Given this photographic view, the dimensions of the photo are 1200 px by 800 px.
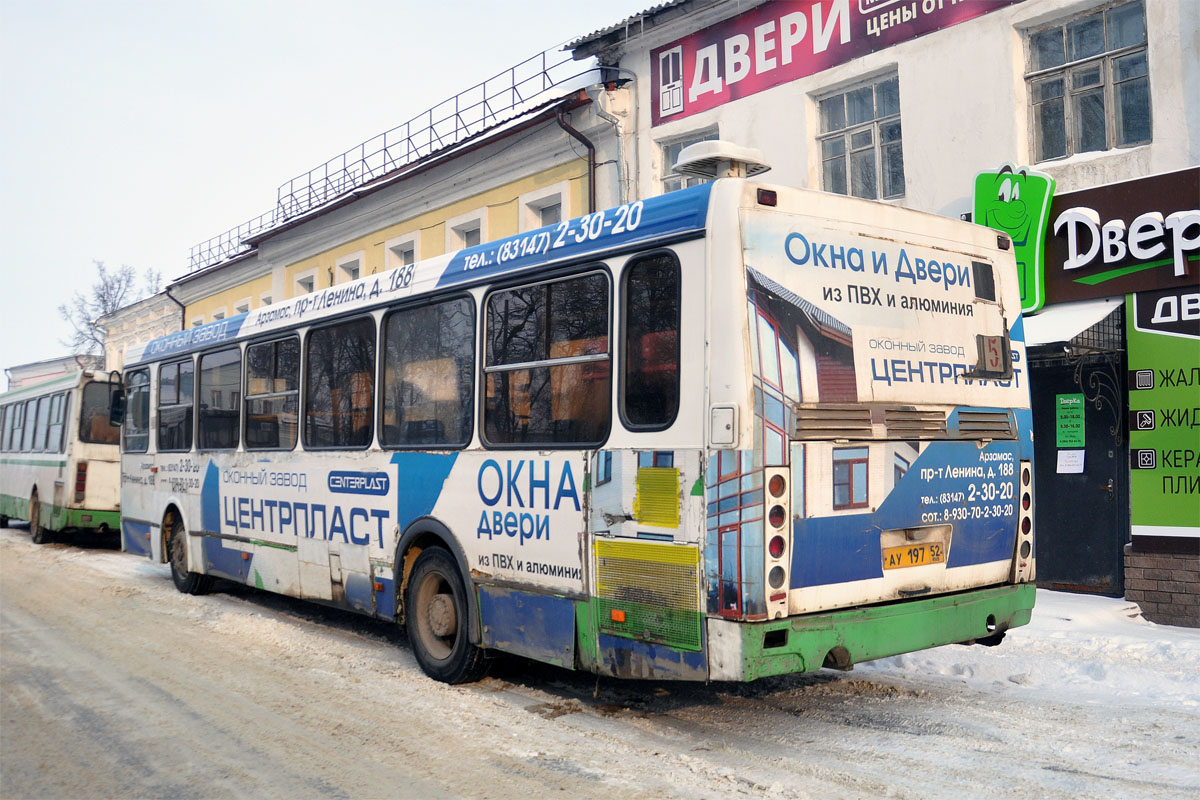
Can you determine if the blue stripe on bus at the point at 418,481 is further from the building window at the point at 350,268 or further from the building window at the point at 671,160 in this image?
the building window at the point at 350,268

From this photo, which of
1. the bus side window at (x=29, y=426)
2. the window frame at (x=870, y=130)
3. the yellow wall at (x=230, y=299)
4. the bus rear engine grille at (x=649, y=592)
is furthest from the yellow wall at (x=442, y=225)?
the bus rear engine grille at (x=649, y=592)

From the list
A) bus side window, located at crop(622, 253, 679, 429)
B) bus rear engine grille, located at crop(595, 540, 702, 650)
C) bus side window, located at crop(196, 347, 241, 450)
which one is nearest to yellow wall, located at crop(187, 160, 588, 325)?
bus side window, located at crop(196, 347, 241, 450)

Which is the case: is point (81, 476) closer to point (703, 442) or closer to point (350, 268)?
point (350, 268)

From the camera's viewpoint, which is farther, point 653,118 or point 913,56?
point 653,118

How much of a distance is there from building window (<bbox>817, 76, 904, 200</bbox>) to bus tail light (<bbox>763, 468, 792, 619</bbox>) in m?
8.46

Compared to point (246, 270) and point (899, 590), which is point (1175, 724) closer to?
point (899, 590)

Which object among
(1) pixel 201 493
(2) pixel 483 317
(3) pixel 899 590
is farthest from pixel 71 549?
(3) pixel 899 590

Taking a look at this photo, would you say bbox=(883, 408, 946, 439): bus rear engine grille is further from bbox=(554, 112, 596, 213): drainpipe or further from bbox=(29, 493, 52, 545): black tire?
bbox=(29, 493, 52, 545): black tire

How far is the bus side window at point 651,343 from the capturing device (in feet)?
17.5

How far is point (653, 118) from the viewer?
1573cm

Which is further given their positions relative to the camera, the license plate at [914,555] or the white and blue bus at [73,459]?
the white and blue bus at [73,459]

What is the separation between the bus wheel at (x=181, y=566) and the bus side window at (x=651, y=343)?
7.18 meters

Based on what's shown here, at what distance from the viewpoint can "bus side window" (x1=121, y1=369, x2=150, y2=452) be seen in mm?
12102

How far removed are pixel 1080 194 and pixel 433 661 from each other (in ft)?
25.5
